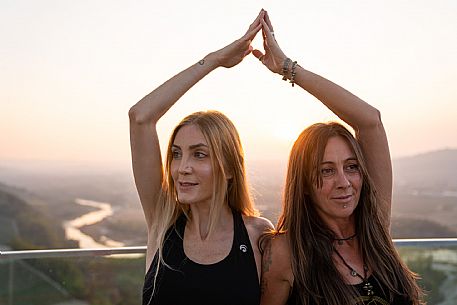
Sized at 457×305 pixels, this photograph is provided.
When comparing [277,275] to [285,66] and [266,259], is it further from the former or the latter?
[285,66]

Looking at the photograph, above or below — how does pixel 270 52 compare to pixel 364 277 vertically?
above

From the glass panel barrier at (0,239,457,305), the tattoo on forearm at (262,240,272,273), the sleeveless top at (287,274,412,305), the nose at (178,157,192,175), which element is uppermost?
the nose at (178,157,192,175)

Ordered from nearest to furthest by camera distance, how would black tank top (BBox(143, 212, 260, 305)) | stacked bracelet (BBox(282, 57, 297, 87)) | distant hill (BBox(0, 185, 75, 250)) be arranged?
black tank top (BBox(143, 212, 260, 305))
stacked bracelet (BBox(282, 57, 297, 87))
distant hill (BBox(0, 185, 75, 250))

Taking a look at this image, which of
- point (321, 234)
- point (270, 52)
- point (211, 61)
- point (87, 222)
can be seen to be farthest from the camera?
point (87, 222)

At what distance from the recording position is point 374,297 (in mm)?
2127

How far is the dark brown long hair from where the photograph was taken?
83.8 inches

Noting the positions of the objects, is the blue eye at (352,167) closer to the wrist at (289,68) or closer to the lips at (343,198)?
the lips at (343,198)

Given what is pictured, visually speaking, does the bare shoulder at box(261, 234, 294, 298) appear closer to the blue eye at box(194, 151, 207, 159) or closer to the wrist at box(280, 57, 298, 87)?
the blue eye at box(194, 151, 207, 159)

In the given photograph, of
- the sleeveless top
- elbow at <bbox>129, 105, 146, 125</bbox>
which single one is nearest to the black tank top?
the sleeveless top

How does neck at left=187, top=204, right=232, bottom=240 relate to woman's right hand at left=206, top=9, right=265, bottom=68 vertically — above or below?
below

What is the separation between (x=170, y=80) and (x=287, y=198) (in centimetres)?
64

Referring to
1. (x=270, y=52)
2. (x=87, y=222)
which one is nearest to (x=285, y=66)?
(x=270, y=52)

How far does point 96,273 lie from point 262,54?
58.0 inches

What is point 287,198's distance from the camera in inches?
90.2
